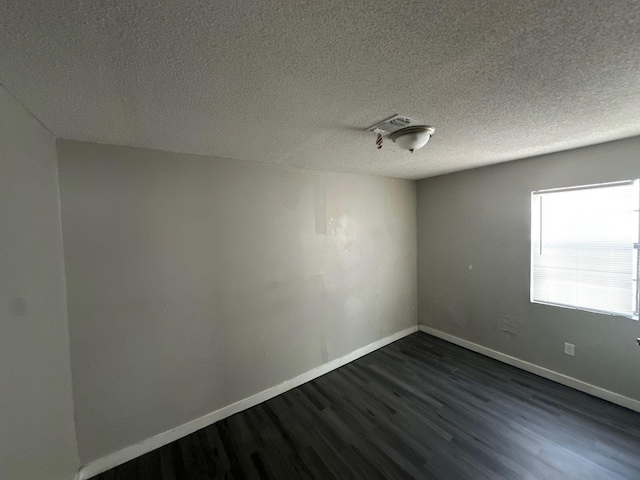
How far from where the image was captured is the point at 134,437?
5.86 feet

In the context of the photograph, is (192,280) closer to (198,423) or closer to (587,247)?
(198,423)

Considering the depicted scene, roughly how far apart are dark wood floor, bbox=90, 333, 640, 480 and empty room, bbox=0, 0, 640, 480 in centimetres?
2

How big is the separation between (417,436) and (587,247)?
7.63 ft

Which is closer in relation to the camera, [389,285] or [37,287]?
[37,287]

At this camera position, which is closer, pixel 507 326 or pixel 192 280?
A: pixel 192 280

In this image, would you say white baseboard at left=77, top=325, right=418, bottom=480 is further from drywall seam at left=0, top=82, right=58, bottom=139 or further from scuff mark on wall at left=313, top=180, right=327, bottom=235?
drywall seam at left=0, top=82, right=58, bottom=139

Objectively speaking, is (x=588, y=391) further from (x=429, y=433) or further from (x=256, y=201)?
(x=256, y=201)

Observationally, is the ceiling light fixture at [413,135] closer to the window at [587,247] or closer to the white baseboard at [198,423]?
the window at [587,247]

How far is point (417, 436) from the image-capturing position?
188cm

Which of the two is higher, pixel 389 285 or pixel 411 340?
pixel 389 285

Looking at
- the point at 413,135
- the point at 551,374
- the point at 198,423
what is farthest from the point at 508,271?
the point at 198,423

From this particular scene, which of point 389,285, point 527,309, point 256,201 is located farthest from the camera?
point 389,285

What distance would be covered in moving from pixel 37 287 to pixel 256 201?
1496mm

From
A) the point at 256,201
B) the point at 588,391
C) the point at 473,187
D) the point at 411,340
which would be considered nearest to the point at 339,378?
the point at 411,340
